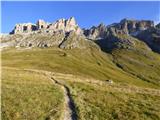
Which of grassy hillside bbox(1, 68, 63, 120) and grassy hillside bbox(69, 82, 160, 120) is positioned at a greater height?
grassy hillside bbox(1, 68, 63, 120)

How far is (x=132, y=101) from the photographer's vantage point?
37.4m

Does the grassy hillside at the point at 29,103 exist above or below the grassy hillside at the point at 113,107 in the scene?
→ above

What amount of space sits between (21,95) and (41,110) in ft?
19.9

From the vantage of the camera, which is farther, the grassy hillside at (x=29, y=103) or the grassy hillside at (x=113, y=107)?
the grassy hillside at (x=113, y=107)

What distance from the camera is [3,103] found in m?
29.2

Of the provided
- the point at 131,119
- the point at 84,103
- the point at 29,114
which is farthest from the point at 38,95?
the point at 131,119

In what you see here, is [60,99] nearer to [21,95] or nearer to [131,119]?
[21,95]

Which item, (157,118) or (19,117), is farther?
(157,118)

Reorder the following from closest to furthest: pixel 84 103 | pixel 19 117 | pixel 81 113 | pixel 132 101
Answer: pixel 19 117, pixel 81 113, pixel 84 103, pixel 132 101

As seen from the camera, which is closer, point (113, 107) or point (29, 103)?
point (29, 103)

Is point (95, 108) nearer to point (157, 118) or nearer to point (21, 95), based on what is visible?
point (157, 118)

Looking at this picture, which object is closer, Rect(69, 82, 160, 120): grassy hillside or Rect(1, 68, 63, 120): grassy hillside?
Rect(1, 68, 63, 120): grassy hillside

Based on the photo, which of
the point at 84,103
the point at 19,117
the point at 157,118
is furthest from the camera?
the point at 84,103

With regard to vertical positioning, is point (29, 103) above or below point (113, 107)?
above
